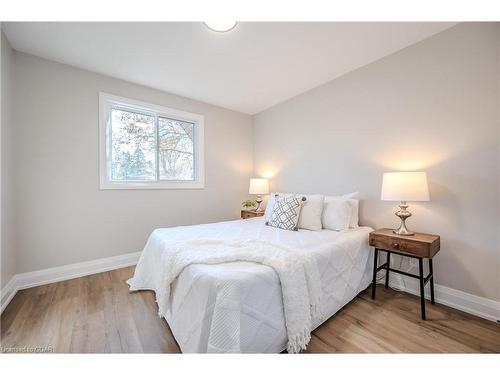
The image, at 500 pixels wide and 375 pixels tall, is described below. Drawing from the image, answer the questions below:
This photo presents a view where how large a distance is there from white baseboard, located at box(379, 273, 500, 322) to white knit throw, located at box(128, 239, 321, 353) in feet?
4.20

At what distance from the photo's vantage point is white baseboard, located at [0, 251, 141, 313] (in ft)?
6.61

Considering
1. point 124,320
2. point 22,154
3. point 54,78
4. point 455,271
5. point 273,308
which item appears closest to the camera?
point 273,308

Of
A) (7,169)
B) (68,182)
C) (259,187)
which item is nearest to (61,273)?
(68,182)

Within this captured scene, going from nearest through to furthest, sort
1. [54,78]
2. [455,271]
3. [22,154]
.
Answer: [455,271] → [22,154] → [54,78]

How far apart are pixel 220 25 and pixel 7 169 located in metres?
2.36

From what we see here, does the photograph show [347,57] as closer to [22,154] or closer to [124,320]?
[124,320]

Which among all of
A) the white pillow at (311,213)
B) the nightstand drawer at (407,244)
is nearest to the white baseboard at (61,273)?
the white pillow at (311,213)

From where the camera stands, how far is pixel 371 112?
2.45m

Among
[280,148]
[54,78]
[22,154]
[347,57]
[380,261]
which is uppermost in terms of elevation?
[347,57]

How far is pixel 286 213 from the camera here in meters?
2.40

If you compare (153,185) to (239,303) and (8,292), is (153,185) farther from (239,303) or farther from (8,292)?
(239,303)
